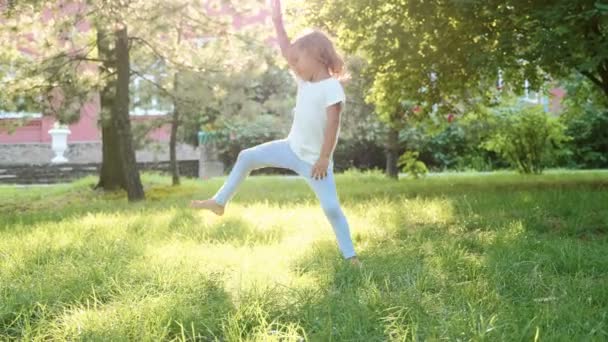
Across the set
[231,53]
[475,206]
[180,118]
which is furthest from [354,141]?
[475,206]

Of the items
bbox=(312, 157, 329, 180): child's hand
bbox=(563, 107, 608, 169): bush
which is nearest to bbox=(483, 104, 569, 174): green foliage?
bbox=(563, 107, 608, 169): bush

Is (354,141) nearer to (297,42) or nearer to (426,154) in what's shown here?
(426,154)

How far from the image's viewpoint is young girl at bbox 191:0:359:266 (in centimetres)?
371

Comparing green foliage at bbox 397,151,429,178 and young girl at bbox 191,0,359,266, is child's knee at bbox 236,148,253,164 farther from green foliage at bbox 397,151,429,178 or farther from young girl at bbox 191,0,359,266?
green foliage at bbox 397,151,429,178

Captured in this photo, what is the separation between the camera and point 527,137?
1448 centimetres

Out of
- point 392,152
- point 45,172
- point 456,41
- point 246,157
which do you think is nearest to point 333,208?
point 246,157

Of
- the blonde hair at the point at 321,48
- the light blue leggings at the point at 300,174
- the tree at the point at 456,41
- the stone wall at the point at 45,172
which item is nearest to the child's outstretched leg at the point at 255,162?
the light blue leggings at the point at 300,174

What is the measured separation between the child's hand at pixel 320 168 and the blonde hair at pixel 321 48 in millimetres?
553

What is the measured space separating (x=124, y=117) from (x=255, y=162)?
254 inches

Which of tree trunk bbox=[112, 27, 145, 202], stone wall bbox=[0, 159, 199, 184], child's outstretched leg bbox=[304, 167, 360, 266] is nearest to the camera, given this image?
child's outstretched leg bbox=[304, 167, 360, 266]

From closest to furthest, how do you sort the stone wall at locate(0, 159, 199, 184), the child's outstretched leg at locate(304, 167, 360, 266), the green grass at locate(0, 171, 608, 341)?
1. the green grass at locate(0, 171, 608, 341)
2. the child's outstretched leg at locate(304, 167, 360, 266)
3. the stone wall at locate(0, 159, 199, 184)

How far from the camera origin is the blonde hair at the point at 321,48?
12.4ft

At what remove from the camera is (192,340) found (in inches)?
100

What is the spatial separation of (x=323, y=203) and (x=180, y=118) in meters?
10.7
